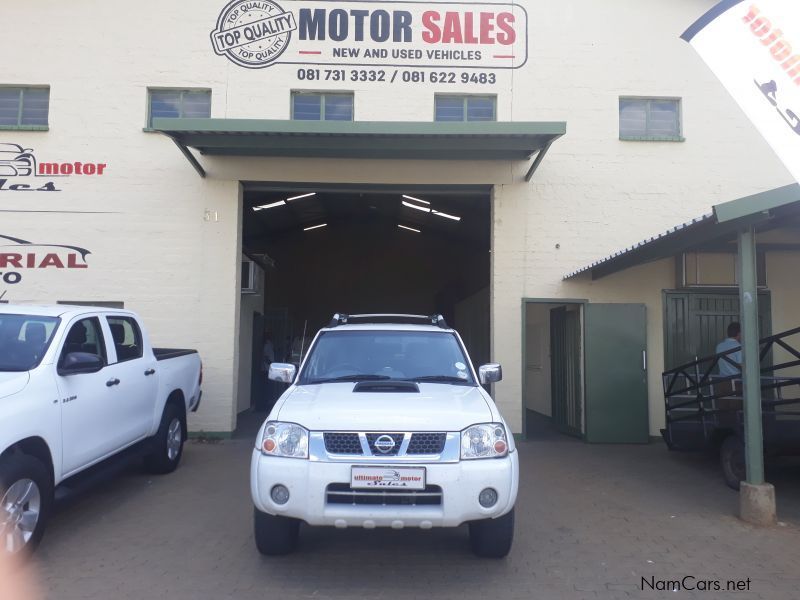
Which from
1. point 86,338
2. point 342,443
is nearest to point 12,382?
point 86,338

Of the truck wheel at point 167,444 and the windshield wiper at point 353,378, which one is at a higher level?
the windshield wiper at point 353,378

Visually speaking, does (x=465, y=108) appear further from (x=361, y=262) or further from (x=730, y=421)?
(x=361, y=262)

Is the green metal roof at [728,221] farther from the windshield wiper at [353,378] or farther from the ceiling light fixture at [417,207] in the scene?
the ceiling light fixture at [417,207]

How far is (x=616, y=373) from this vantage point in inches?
428

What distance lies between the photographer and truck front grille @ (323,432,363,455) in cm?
470

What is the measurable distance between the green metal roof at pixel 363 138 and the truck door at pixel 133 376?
3339 millimetres

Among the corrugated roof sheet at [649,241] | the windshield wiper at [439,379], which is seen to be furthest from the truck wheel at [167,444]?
the corrugated roof sheet at [649,241]

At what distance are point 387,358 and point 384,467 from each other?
1681mm

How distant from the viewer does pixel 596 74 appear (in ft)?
37.4

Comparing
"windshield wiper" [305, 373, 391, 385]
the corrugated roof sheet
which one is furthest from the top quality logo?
"windshield wiper" [305, 373, 391, 385]

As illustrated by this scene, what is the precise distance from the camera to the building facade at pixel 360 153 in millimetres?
10828

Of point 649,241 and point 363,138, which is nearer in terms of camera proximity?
point 649,241

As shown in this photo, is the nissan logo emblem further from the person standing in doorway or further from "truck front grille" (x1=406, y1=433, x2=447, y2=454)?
the person standing in doorway

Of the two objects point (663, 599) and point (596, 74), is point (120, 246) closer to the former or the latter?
point (596, 74)
